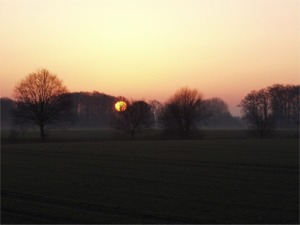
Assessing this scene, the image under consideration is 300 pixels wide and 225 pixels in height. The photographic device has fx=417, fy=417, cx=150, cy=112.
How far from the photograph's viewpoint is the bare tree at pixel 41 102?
72.4 metres

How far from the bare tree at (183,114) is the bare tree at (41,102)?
22493mm

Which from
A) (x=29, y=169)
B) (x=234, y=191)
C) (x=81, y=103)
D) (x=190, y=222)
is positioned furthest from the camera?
(x=81, y=103)

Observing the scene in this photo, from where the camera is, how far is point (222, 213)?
1525 cm

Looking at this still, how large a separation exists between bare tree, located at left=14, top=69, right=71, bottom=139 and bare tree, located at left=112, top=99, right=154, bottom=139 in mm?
14848

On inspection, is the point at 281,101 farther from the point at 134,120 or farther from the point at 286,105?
the point at 134,120

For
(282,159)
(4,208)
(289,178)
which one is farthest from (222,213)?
(282,159)

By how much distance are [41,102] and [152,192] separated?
57.5 metres

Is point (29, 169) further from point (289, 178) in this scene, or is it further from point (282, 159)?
point (282, 159)

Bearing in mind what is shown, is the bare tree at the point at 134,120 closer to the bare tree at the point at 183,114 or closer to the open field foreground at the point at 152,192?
the bare tree at the point at 183,114

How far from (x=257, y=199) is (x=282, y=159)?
18.7 meters

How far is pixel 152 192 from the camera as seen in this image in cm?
1986

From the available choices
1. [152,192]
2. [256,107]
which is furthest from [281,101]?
[152,192]

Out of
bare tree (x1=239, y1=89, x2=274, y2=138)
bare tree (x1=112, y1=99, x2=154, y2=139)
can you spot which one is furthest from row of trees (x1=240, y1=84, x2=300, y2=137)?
bare tree (x1=112, y1=99, x2=154, y2=139)

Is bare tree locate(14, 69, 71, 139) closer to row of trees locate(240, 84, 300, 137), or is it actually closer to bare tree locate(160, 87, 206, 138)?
bare tree locate(160, 87, 206, 138)
